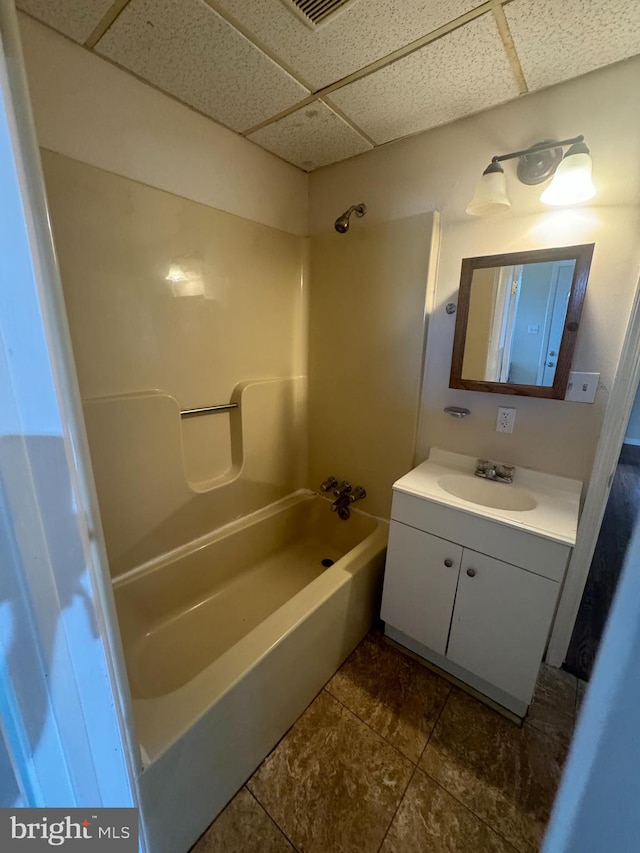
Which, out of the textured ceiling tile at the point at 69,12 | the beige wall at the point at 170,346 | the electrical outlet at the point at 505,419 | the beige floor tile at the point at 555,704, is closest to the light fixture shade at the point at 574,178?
the electrical outlet at the point at 505,419

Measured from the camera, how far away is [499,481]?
4.85 feet

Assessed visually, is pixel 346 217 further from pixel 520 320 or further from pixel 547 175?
pixel 520 320

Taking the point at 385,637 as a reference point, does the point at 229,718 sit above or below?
above

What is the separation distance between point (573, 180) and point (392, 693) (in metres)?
2.02

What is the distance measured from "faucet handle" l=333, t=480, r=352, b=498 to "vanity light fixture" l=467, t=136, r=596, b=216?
1.47m

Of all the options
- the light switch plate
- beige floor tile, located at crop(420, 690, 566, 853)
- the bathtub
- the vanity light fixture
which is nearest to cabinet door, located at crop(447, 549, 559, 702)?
beige floor tile, located at crop(420, 690, 566, 853)

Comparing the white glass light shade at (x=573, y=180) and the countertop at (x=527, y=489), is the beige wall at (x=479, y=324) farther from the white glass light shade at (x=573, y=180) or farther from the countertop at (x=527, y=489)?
the countertop at (x=527, y=489)

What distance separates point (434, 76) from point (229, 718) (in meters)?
2.21

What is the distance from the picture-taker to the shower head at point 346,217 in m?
1.68

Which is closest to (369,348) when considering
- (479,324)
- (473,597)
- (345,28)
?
(479,324)

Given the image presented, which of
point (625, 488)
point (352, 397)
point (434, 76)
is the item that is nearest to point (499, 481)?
point (352, 397)

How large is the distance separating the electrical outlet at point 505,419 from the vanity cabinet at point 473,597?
1.62 feet

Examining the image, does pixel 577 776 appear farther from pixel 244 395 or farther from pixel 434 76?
pixel 434 76

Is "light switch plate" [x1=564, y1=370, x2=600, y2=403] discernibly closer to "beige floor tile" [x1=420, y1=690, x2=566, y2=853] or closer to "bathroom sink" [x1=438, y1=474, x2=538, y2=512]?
"bathroom sink" [x1=438, y1=474, x2=538, y2=512]
